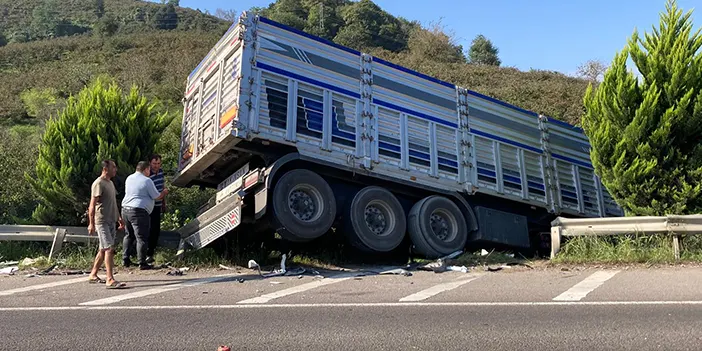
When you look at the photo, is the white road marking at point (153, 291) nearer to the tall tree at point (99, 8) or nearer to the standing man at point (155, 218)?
the standing man at point (155, 218)

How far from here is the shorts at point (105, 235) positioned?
263 inches

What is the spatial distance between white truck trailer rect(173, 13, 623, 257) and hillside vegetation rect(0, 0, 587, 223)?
3.05 meters

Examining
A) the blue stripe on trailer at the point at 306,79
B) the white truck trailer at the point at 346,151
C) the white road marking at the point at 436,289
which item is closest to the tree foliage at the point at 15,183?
the white truck trailer at the point at 346,151

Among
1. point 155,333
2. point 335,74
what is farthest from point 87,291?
point 335,74

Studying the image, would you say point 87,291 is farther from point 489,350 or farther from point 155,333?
point 489,350

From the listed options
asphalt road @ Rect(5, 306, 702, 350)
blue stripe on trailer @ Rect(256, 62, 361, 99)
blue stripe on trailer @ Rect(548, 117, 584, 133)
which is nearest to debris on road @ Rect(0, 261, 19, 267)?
asphalt road @ Rect(5, 306, 702, 350)


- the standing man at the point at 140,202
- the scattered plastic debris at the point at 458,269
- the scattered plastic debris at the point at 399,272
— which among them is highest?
the standing man at the point at 140,202

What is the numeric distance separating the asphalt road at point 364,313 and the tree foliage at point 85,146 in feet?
8.61

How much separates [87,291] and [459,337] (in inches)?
157

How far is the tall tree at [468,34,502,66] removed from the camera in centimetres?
4826

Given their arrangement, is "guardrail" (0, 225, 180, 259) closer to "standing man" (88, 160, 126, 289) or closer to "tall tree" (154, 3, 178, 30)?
"standing man" (88, 160, 126, 289)

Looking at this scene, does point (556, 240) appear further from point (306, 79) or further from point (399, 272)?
point (306, 79)

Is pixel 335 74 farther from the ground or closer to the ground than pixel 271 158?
farther from the ground

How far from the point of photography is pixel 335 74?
8.98m
